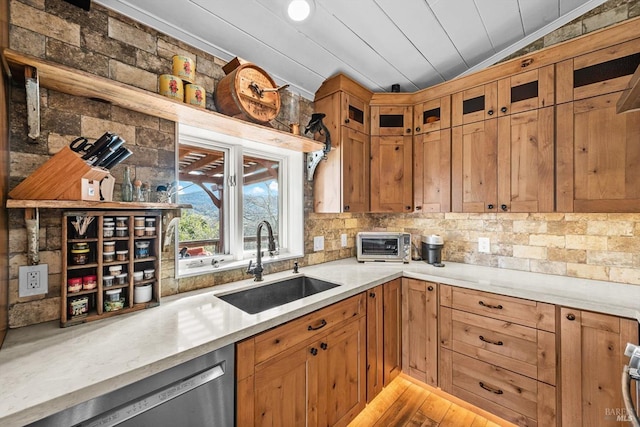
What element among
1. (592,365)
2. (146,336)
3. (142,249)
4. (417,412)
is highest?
(142,249)

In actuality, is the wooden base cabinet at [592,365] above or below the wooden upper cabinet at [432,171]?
below

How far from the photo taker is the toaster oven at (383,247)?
7.82 ft

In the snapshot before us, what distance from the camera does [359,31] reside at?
1.77 m

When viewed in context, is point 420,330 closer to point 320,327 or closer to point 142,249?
point 320,327

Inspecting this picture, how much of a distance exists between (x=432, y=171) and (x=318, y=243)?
120 cm

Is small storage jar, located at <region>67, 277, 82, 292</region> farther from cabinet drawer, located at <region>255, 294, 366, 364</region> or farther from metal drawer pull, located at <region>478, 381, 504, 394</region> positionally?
metal drawer pull, located at <region>478, 381, 504, 394</region>

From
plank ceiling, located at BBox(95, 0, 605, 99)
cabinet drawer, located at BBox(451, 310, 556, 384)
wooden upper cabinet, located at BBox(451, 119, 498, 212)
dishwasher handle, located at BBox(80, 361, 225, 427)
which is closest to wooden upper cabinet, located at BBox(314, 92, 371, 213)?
plank ceiling, located at BBox(95, 0, 605, 99)

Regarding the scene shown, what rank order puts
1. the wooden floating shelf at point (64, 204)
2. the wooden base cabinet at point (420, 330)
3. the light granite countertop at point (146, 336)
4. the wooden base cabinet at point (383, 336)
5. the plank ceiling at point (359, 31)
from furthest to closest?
the wooden base cabinet at point (420, 330) → the wooden base cabinet at point (383, 336) → the plank ceiling at point (359, 31) → the wooden floating shelf at point (64, 204) → the light granite countertop at point (146, 336)

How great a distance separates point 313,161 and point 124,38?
1.38m

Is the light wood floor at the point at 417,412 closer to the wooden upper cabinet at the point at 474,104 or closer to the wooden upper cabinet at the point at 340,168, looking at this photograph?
the wooden upper cabinet at the point at 340,168

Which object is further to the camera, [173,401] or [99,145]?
[99,145]

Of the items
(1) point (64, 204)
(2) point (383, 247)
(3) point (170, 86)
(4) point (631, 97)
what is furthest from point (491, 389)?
(3) point (170, 86)

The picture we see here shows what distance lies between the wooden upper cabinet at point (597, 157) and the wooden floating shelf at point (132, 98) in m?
1.77

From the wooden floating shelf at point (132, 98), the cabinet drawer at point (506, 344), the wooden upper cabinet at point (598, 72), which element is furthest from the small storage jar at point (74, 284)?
the wooden upper cabinet at point (598, 72)
